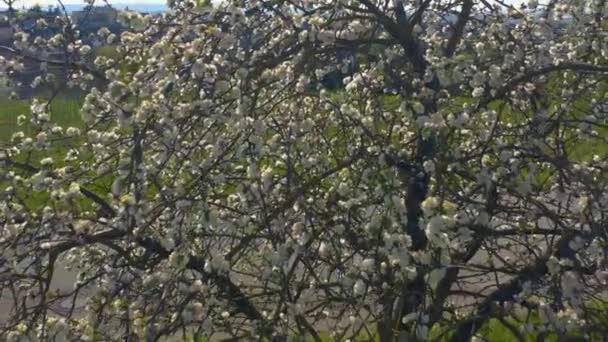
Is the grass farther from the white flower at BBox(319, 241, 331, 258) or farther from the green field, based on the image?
the white flower at BBox(319, 241, 331, 258)

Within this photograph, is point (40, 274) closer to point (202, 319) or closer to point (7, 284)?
point (7, 284)

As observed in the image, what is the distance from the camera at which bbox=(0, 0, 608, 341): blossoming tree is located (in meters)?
3.26

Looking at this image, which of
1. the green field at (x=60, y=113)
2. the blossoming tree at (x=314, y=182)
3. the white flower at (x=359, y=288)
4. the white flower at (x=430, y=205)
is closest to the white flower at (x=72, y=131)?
the blossoming tree at (x=314, y=182)

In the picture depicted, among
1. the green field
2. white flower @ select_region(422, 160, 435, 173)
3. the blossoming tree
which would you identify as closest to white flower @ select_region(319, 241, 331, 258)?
the blossoming tree

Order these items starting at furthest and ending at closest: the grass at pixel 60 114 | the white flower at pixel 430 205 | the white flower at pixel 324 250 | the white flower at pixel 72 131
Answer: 1. the grass at pixel 60 114
2. the white flower at pixel 72 131
3. the white flower at pixel 324 250
4. the white flower at pixel 430 205

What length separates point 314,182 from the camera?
342cm

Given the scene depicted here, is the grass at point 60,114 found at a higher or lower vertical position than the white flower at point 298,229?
higher

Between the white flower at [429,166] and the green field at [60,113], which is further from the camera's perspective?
the green field at [60,113]

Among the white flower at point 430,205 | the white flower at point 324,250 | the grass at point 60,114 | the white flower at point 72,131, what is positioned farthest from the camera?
the grass at point 60,114

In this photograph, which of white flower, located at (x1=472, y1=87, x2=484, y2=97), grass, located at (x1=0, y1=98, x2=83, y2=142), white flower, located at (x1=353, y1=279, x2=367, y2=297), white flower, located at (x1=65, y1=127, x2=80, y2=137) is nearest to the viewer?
white flower, located at (x1=353, y1=279, x2=367, y2=297)

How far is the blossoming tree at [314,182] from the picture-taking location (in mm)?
3264

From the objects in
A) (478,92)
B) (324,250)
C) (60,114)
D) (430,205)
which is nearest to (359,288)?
(324,250)

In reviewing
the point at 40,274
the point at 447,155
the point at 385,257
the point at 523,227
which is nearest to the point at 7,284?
the point at 40,274

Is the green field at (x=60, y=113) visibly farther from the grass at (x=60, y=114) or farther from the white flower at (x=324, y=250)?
the white flower at (x=324, y=250)
